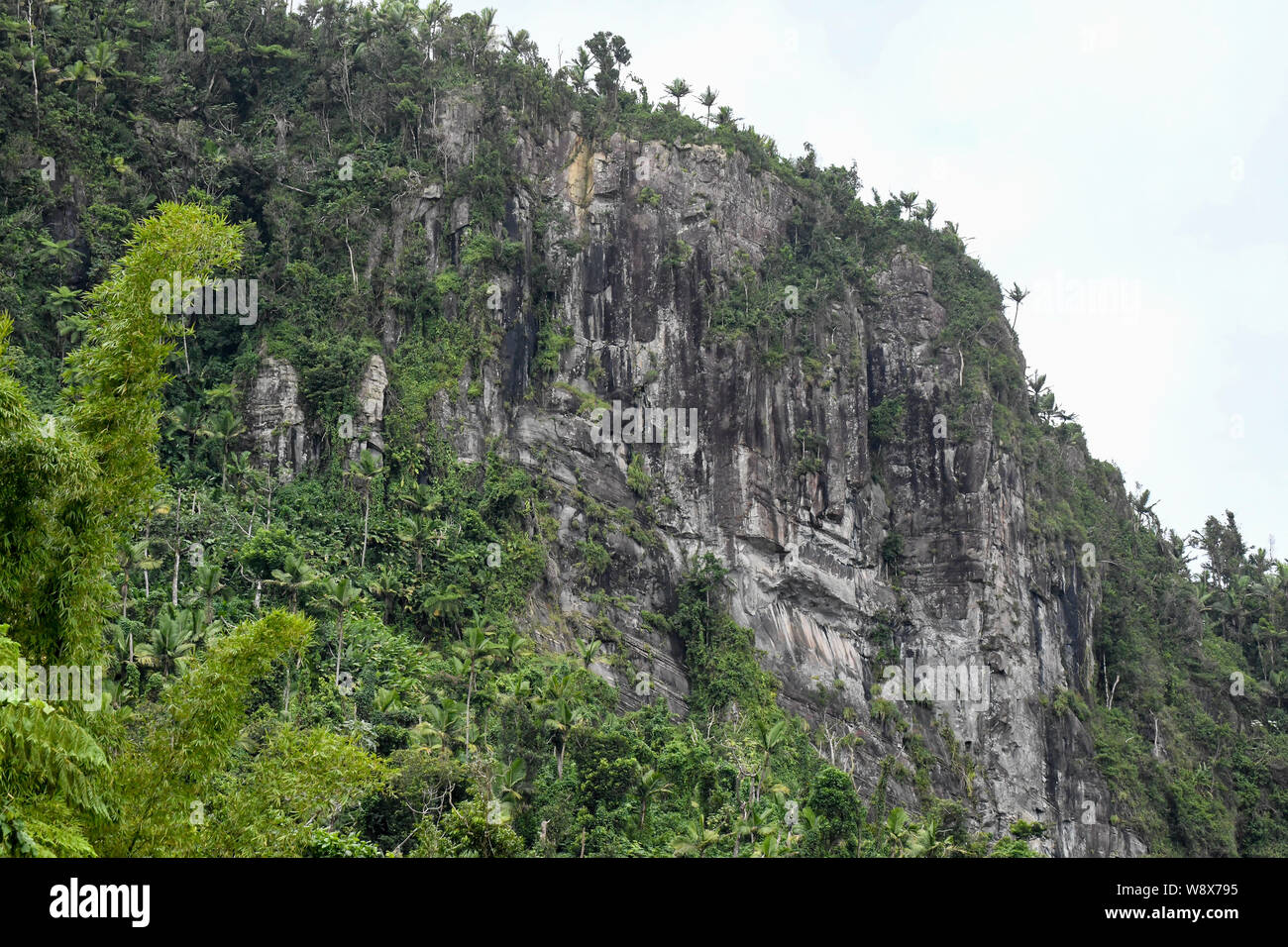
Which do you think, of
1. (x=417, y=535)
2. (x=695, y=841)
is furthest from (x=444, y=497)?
(x=695, y=841)

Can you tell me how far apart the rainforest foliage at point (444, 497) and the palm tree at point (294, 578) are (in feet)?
0.51

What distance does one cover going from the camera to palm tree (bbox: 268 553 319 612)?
2959cm

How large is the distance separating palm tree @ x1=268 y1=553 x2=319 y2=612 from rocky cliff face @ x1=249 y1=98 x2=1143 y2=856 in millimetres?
7660

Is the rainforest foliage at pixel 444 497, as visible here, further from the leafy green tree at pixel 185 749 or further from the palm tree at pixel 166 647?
the leafy green tree at pixel 185 749

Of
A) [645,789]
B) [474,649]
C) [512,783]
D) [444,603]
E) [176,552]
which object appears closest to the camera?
[512,783]

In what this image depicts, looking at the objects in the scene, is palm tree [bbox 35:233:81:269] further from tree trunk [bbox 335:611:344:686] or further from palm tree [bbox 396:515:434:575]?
tree trunk [bbox 335:611:344:686]

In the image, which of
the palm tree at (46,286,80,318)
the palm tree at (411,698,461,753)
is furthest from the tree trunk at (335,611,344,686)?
the palm tree at (46,286,80,318)

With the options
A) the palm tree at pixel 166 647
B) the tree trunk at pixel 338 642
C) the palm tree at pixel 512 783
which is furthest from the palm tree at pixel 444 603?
the palm tree at pixel 166 647

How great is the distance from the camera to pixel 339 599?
94.9ft

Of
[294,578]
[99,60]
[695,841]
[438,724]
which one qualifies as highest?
[99,60]

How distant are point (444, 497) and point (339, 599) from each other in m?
7.84

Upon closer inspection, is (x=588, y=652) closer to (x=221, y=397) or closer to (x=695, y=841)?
(x=695, y=841)

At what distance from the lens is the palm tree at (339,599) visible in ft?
94.5
